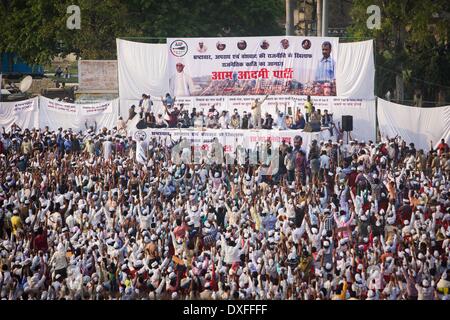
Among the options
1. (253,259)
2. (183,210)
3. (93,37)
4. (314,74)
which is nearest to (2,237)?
(183,210)

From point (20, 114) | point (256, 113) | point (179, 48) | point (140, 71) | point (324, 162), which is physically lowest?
point (324, 162)

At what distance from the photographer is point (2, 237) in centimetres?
2170

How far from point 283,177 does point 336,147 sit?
62.8 inches

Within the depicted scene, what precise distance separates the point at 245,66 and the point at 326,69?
2.22 meters

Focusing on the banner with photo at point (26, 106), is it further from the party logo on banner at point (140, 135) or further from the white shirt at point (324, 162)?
the white shirt at point (324, 162)

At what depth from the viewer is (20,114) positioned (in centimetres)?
2856

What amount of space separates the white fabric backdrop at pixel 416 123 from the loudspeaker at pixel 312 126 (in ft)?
6.18

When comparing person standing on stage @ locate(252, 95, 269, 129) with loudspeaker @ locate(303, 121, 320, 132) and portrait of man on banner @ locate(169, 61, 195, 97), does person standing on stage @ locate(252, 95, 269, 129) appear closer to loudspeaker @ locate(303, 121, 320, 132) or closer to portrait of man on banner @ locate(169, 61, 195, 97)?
loudspeaker @ locate(303, 121, 320, 132)

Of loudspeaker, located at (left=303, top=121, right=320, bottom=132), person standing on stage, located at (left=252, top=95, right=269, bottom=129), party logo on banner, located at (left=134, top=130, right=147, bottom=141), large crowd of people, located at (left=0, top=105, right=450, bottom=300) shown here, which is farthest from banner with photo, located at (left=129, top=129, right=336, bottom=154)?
person standing on stage, located at (left=252, top=95, right=269, bottom=129)

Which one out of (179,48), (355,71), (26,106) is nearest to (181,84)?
(179,48)

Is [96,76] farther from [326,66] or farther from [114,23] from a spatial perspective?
[326,66]

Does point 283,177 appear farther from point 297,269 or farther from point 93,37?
point 93,37

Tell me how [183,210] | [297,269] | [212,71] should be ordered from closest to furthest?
[297,269]
[183,210]
[212,71]

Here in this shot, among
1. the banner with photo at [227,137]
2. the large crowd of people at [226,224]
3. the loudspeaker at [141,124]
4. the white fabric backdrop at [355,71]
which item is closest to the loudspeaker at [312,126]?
the banner with photo at [227,137]
